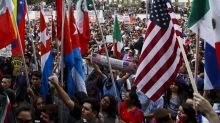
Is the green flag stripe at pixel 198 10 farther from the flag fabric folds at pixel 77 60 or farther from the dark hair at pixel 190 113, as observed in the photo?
the flag fabric folds at pixel 77 60

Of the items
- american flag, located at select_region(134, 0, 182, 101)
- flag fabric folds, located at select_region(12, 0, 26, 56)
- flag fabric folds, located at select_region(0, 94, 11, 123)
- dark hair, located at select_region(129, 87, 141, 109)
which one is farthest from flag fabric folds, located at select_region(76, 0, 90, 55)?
flag fabric folds, located at select_region(0, 94, 11, 123)

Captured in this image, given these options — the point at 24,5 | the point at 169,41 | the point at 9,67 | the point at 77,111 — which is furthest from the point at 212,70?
the point at 9,67

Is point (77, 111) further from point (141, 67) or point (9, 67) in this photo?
point (9, 67)

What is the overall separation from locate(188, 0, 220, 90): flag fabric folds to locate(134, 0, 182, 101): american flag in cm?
75

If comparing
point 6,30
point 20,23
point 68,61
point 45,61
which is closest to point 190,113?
point 68,61

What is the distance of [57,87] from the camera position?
5.74 metres

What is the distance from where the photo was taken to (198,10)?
15.6 feet

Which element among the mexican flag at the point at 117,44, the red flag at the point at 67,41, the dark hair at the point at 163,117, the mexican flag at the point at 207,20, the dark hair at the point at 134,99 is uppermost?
the mexican flag at the point at 207,20

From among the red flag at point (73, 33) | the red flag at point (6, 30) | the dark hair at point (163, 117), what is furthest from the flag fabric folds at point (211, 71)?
the red flag at point (6, 30)

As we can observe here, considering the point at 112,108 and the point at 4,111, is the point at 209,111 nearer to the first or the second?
the point at 112,108

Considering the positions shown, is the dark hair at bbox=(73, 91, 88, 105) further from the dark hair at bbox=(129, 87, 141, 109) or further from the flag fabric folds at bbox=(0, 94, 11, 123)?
the flag fabric folds at bbox=(0, 94, 11, 123)

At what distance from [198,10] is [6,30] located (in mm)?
3460

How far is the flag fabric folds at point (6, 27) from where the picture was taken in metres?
7.18

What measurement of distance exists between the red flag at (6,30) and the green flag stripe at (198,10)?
333 centimetres
